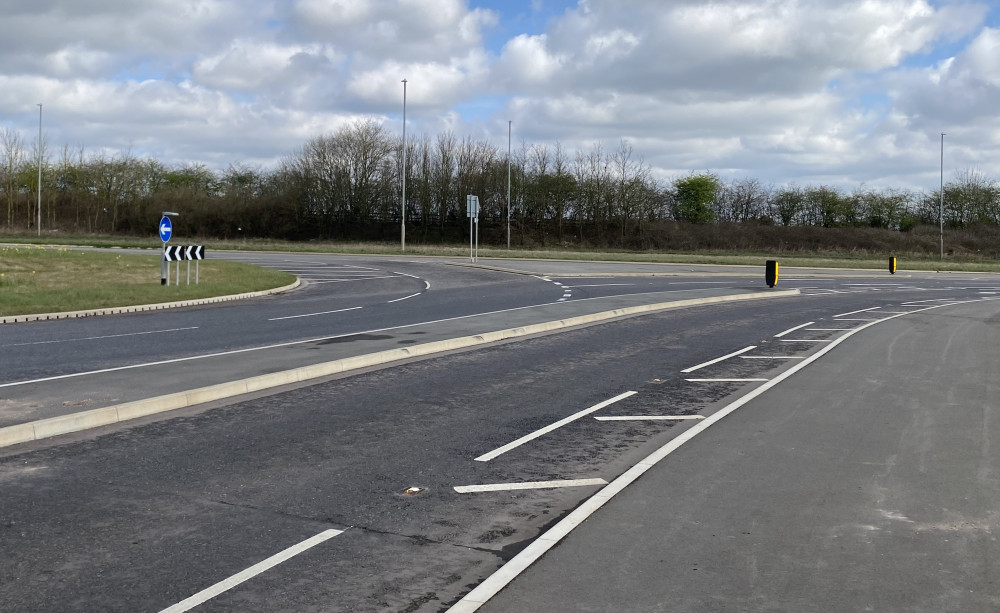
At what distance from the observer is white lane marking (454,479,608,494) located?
6289 mm

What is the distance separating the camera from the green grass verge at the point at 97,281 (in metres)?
21.1

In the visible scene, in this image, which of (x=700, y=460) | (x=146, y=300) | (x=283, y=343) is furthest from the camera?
(x=146, y=300)

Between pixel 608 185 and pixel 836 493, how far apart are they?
7622 centimetres

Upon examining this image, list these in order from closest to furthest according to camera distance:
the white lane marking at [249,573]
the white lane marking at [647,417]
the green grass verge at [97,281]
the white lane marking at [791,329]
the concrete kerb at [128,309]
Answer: the white lane marking at [249,573]
the white lane marking at [647,417]
the white lane marking at [791,329]
the concrete kerb at [128,309]
the green grass verge at [97,281]

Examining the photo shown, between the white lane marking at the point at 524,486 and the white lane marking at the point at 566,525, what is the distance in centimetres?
21

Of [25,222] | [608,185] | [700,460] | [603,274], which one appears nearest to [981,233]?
[608,185]

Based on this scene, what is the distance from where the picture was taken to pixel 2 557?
4.77m

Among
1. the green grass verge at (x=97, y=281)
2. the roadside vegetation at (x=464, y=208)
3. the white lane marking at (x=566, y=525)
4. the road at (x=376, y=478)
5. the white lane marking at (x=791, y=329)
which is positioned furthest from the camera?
the roadside vegetation at (x=464, y=208)

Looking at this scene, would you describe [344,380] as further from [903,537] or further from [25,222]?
[25,222]

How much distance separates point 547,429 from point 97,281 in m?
23.0

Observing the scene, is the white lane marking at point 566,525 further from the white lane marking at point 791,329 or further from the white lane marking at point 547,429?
the white lane marking at point 791,329

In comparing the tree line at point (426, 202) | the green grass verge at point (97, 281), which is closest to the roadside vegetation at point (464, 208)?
the tree line at point (426, 202)

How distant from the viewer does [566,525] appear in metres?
5.45

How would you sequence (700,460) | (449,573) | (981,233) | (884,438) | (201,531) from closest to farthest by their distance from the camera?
(449,573) → (201,531) → (700,460) → (884,438) → (981,233)
